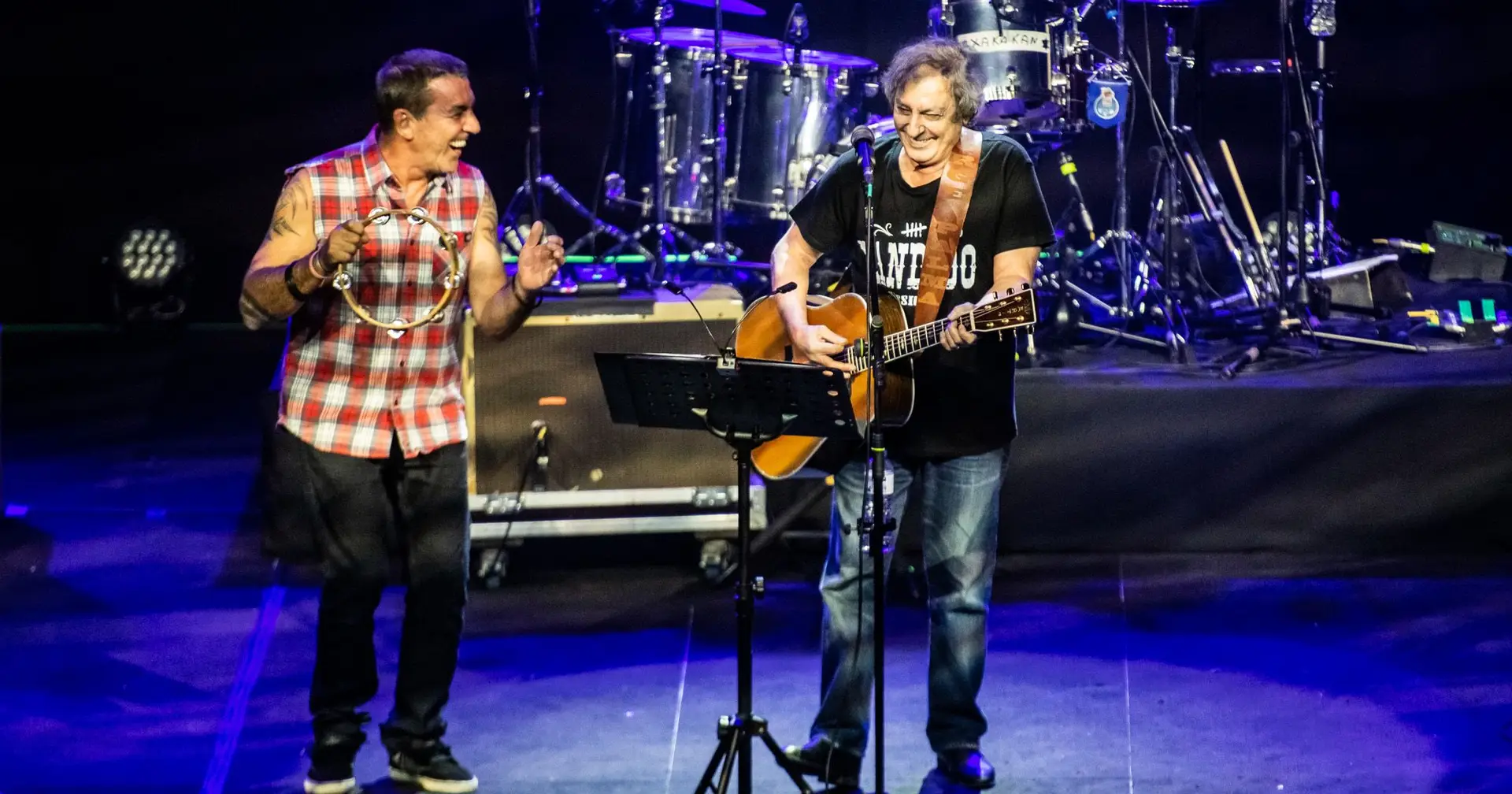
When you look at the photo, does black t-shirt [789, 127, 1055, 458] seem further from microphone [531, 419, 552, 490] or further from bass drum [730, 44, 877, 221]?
bass drum [730, 44, 877, 221]

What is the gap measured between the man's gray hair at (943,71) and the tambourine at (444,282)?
1233 millimetres

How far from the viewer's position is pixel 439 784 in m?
4.85

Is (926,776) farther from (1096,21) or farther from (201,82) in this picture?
(201,82)

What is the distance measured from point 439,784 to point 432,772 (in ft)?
0.13

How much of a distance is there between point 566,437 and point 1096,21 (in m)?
5.07

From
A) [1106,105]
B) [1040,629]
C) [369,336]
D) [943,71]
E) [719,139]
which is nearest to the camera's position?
[943,71]

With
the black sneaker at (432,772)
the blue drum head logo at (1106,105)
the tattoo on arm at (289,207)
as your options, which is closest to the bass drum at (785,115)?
the blue drum head logo at (1106,105)

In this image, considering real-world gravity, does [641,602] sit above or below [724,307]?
below

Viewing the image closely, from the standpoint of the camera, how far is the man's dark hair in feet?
14.9

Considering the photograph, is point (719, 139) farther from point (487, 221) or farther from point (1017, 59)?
point (487, 221)

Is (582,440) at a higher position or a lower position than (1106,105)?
lower

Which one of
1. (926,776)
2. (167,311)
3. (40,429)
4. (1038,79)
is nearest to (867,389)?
(926,776)

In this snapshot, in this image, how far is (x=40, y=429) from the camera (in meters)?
9.04

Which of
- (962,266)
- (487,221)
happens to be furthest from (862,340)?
(487,221)
